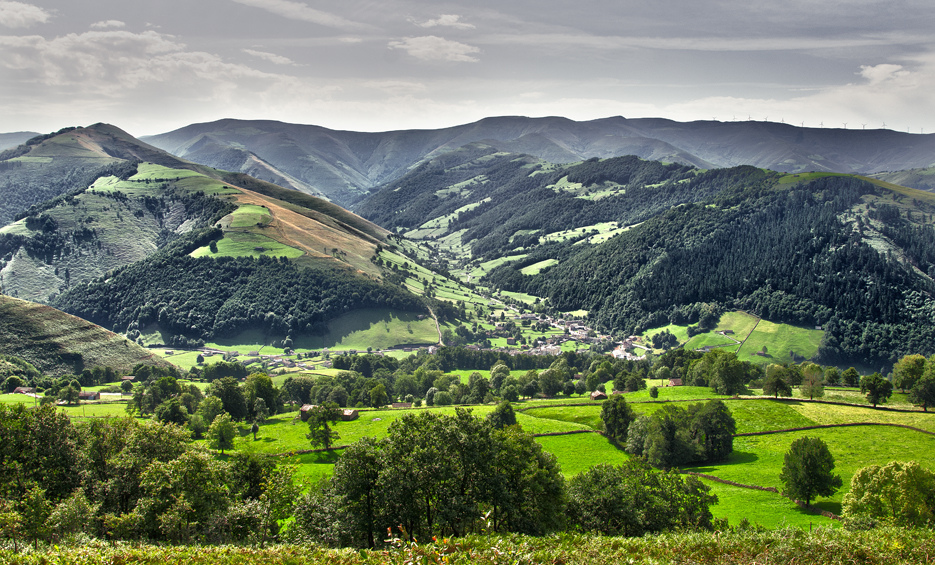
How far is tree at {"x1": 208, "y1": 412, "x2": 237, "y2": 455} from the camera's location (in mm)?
65062

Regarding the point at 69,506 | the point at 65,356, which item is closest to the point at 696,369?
the point at 69,506

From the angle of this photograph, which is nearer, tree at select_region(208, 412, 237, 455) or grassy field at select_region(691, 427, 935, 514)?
grassy field at select_region(691, 427, 935, 514)

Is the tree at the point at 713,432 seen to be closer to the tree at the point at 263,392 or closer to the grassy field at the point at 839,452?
the grassy field at the point at 839,452

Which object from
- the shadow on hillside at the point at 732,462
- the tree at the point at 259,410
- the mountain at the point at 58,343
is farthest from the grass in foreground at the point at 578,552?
the mountain at the point at 58,343

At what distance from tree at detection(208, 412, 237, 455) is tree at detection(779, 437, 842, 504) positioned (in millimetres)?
64981

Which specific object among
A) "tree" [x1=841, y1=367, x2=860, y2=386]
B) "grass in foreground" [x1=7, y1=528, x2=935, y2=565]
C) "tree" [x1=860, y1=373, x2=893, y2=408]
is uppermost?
"grass in foreground" [x1=7, y1=528, x2=935, y2=565]

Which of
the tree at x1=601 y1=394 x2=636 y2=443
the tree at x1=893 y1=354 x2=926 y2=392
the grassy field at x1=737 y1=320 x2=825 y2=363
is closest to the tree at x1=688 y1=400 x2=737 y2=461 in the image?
the tree at x1=601 y1=394 x2=636 y2=443

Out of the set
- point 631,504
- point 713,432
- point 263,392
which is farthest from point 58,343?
point 713,432

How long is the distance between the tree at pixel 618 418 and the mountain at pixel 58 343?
124 metres

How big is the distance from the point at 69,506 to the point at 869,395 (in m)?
102

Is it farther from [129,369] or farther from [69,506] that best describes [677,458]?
[129,369]

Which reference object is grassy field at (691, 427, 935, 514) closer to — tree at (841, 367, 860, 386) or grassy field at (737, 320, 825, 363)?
tree at (841, 367, 860, 386)

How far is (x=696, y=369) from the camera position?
341ft

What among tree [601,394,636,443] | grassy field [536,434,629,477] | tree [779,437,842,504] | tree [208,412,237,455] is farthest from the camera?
tree [601,394,636,443]
